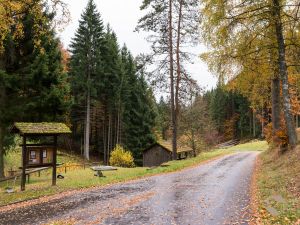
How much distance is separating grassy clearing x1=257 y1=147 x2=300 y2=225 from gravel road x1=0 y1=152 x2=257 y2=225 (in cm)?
52

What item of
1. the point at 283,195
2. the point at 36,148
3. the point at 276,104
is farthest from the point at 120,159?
the point at 283,195

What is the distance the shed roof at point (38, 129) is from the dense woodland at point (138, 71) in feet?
11.4

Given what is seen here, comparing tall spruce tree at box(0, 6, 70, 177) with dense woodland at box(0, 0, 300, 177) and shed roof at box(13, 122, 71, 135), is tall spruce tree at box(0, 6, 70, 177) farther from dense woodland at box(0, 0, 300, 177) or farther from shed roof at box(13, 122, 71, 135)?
shed roof at box(13, 122, 71, 135)

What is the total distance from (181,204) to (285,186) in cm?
358

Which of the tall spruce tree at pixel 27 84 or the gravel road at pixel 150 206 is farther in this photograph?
the tall spruce tree at pixel 27 84

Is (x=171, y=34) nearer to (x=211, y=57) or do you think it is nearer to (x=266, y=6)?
(x=211, y=57)

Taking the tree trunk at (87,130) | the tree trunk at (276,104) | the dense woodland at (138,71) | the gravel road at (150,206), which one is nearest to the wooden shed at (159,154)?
the dense woodland at (138,71)

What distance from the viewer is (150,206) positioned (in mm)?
9773

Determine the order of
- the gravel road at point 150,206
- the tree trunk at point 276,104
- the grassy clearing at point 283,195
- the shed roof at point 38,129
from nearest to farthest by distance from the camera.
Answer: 1. the grassy clearing at point 283,195
2. the gravel road at point 150,206
3. the shed roof at point 38,129
4. the tree trunk at point 276,104

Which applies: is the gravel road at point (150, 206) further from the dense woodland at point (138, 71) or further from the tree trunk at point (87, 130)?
the tree trunk at point (87, 130)

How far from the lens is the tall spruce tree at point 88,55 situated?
1569 inches

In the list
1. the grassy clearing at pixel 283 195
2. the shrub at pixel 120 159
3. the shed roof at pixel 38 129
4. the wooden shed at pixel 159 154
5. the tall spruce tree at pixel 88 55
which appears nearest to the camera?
the grassy clearing at pixel 283 195

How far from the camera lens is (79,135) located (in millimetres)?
47406

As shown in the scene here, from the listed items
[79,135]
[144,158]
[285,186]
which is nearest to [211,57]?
[285,186]
